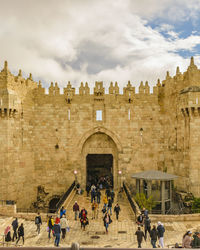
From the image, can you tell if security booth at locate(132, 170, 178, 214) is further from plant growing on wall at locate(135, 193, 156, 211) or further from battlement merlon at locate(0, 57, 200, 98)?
battlement merlon at locate(0, 57, 200, 98)

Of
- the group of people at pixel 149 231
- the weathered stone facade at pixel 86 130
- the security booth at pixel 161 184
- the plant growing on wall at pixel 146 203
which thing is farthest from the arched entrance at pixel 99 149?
the group of people at pixel 149 231

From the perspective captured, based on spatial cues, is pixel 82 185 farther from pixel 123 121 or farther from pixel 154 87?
pixel 154 87

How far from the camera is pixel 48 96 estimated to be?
86.1 ft

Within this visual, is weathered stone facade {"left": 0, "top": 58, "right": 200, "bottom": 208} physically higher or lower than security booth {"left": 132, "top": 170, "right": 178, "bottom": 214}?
higher

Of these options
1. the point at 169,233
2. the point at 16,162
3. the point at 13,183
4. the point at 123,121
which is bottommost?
the point at 169,233

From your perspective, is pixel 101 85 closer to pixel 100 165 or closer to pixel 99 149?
pixel 99 149

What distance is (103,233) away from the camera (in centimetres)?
1477

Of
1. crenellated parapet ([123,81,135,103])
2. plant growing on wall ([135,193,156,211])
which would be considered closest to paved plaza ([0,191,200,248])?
plant growing on wall ([135,193,156,211])

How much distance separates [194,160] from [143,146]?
575 centimetres

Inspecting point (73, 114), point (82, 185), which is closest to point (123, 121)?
point (73, 114)

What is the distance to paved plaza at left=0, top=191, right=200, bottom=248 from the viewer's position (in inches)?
532

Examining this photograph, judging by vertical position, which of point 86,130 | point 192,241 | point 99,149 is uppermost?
point 86,130

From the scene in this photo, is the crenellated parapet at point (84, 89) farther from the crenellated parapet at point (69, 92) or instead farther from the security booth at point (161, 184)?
the security booth at point (161, 184)

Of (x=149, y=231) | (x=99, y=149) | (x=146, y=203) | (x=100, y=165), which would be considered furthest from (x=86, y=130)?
(x=149, y=231)
